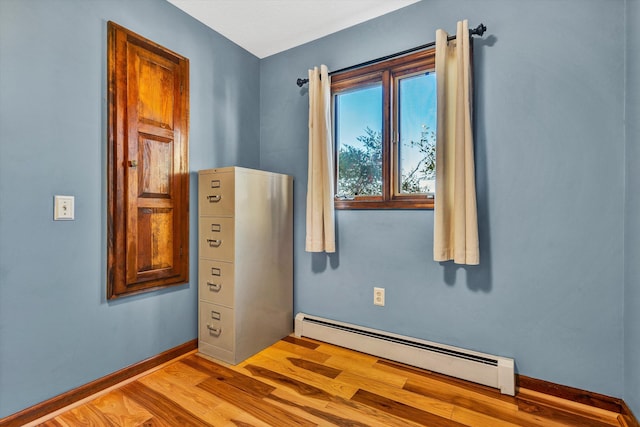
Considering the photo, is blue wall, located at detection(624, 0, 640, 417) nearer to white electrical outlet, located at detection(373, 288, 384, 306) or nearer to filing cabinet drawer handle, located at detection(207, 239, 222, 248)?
white electrical outlet, located at detection(373, 288, 384, 306)

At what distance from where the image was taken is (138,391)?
1.65 meters

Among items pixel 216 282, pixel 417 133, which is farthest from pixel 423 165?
pixel 216 282

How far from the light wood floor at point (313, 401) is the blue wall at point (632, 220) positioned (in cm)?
25

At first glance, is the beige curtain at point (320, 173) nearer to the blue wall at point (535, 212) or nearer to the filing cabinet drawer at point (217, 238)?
the blue wall at point (535, 212)

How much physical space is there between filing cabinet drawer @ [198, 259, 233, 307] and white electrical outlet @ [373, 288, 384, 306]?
0.96 meters

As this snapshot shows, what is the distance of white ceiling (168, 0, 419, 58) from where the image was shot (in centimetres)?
201

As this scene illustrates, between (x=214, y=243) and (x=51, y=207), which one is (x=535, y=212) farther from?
(x=51, y=207)

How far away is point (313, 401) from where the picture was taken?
1.56 m

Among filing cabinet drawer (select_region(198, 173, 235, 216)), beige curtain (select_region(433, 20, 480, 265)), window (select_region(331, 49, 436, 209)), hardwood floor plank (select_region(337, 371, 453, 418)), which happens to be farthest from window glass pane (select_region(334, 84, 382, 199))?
hardwood floor plank (select_region(337, 371, 453, 418))

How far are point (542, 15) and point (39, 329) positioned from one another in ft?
9.67

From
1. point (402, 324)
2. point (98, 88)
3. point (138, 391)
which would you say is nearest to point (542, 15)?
point (402, 324)

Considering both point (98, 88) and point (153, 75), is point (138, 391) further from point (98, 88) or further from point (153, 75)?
point (153, 75)

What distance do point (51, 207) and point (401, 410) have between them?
6.41 feet

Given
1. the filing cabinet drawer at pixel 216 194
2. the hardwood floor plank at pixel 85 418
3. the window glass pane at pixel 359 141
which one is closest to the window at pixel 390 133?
the window glass pane at pixel 359 141
